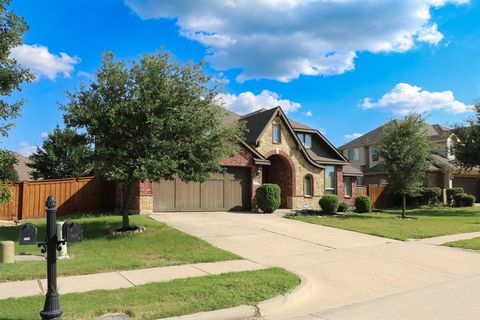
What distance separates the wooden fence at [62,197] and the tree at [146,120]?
7140 mm

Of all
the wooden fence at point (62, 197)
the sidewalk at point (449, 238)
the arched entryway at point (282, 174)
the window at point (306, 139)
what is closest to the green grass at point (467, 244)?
the sidewalk at point (449, 238)

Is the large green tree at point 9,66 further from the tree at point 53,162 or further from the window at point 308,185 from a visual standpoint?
the tree at point 53,162

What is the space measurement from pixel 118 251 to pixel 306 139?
65.8 feet

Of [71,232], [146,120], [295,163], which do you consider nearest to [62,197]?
[146,120]

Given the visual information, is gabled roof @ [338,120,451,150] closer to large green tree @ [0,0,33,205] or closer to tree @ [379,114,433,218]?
tree @ [379,114,433,218]

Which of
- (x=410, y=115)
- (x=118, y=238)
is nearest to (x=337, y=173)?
(x=410, y=115)

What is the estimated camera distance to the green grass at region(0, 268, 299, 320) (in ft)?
21.1

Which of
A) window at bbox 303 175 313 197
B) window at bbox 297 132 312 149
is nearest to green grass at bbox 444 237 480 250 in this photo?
window at bbox 303 175 313 197

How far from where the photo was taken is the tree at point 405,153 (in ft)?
79.5

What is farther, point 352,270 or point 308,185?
point 308,185

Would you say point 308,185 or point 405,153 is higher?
point 405,153

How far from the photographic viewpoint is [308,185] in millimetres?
27922

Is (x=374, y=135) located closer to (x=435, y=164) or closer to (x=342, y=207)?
(x=435, y=164)

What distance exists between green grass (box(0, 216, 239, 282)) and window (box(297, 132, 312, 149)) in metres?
15.6
